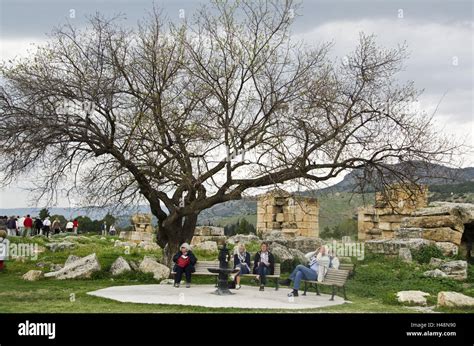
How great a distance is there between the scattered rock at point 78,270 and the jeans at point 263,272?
487 cm

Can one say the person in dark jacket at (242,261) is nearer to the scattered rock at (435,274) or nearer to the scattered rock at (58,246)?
the scattered rock at (435,274)

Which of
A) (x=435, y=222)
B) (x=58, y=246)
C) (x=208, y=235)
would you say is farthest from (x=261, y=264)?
(x=208, y=235)

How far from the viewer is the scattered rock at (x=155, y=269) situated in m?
16.9

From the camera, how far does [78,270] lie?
1717 cm

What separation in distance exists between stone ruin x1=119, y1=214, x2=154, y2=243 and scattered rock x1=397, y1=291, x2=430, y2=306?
2009 cm

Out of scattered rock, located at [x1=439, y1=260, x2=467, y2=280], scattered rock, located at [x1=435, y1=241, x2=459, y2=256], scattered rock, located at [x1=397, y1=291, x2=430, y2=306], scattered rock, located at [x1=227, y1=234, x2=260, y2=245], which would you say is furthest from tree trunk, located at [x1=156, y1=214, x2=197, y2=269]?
scattered rock, located at [x1=227, y1=234, x2=260, y2=245]

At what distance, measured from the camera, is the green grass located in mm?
12312

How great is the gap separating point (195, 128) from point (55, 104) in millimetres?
3526

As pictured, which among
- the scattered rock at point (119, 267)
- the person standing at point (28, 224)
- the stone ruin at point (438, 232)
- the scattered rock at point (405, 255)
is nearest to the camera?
the scattered rock at point (119, 267)

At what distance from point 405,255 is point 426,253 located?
82 cm

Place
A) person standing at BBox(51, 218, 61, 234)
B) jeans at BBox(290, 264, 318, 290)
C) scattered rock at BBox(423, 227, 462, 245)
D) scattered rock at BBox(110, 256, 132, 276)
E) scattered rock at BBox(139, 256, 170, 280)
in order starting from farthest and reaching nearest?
person standing at BBox(51, 218, 61, 234)
scattered rock at BBox(423, 227, 462, 245)
scattered rock at BBox(110, 256, 132, 276)
scattered rock at BBox(139, 256, 170, 280)
jeans at BBox(290, 264, 318, 290)

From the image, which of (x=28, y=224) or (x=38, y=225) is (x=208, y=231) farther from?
(x=38, y=225)

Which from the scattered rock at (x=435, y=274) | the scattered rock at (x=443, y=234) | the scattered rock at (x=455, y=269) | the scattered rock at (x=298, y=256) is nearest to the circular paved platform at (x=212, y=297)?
the scattered rock at (x=298, y=256)

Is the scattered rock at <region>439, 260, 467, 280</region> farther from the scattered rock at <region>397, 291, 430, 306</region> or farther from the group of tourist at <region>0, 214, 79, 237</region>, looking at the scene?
the group of tourist at <region>0, 214, 79, 237</region>
